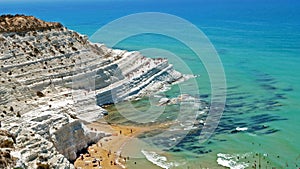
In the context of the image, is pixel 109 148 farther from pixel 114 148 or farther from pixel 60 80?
pixel 60 80

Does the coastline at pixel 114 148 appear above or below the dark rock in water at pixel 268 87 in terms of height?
below

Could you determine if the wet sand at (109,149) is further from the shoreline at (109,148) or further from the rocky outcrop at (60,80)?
the rocky outcrop at (60,80)

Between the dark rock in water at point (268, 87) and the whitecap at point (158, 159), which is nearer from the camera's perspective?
the whitecap at point (158, 159)

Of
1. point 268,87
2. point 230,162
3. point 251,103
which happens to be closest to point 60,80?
point 251,103

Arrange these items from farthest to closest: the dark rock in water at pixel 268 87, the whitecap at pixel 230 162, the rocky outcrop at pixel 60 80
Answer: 1. the dark rock in water at pixel 268 87
2. the rocky outcrop at pixel 60 80
3. the whitecap at pixel 230 162

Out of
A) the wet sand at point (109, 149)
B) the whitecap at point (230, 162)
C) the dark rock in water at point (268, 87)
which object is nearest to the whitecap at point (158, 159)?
the wet sand at point (109, 149)

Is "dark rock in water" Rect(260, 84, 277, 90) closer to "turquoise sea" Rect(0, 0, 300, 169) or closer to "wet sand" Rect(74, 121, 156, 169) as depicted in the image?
"turquoise sea" Rect(0, 0, 300, 169)

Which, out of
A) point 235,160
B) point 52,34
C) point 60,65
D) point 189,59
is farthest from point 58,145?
point 189,59

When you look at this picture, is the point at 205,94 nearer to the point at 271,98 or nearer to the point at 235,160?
the point at 271,98

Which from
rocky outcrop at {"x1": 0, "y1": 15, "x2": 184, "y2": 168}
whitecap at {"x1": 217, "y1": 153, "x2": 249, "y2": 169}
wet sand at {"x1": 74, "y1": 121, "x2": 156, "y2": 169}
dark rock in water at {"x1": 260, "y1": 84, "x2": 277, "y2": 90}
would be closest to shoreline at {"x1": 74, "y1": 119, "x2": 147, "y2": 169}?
wet sand at {"x1": 74, "y1": 121, "x2": 156, "y2": 169}
